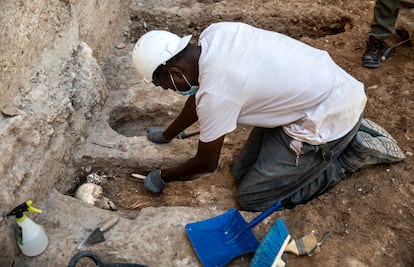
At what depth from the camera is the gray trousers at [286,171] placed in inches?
97.2

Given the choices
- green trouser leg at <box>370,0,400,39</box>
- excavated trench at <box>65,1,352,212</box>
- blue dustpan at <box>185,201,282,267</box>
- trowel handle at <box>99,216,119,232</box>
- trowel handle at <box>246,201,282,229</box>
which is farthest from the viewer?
green trouser leg at <box>370,0,400,39</box>

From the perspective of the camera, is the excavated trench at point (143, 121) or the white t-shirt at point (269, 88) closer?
the white t-shirt at point (269, 88)

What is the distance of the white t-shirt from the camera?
6.70 feet

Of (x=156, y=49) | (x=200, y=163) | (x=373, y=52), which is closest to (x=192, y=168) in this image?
(x=200, y=163)

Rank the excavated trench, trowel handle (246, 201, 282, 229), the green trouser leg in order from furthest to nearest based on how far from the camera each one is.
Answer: the green trouser leg → the excavated trench → trowel handle (246, 201, 282, 229)

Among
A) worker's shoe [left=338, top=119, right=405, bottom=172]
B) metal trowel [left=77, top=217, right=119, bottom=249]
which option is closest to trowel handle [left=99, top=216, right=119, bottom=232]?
metal trowel [left=77, top=217, right=119, bottom=249]

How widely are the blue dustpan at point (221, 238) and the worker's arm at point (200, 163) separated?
0.28 meters

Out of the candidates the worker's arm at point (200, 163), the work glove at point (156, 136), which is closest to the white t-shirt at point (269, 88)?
the worker's arm at point (200, 163)

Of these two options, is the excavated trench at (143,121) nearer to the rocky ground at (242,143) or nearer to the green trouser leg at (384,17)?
the rocky ground at (242,143)

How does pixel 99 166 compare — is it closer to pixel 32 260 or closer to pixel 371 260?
pixel 32 260

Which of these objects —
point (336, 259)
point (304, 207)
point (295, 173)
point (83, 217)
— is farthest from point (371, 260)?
point (83, 217)

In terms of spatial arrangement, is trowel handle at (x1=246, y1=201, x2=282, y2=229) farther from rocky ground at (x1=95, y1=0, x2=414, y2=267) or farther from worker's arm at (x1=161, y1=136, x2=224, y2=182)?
worker's arm at (x1=161, y1=136, x2=224, y2=182)

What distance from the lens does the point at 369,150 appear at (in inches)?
98.3

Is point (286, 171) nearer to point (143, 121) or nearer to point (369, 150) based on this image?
point (369, 150)
